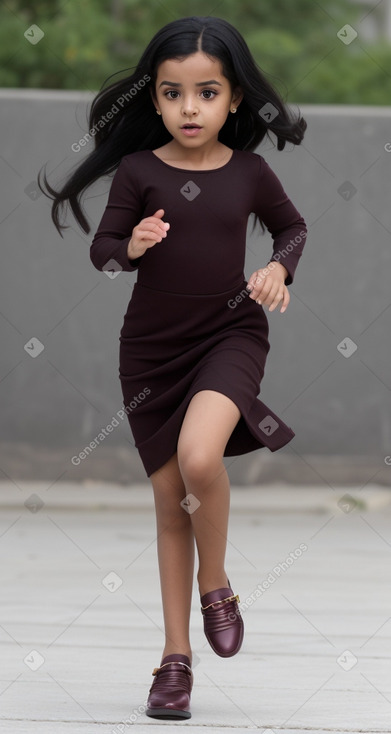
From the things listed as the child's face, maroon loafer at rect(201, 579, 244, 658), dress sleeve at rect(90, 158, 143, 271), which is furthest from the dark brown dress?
maroon loafer at rect(201, 579, 244, 658)

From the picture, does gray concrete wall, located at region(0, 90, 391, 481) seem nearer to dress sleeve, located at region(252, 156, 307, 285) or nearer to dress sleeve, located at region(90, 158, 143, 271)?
dress sleeve, located at region(252, 156, 307, 285)

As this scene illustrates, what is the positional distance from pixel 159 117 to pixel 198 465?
1.05 metres

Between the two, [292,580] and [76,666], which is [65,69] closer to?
[292,580]

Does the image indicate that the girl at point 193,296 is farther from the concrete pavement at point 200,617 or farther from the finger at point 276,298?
the concrete pavement at point 200,617

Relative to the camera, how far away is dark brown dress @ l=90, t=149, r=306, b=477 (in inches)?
150

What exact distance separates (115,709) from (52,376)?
578 centimetres

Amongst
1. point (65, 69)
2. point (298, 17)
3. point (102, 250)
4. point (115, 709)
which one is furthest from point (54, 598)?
point (298, 17)

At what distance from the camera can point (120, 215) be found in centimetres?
383

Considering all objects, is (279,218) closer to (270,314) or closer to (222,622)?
(222,622)

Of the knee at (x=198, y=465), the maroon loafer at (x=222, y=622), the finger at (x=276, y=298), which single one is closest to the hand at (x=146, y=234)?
the finger at (x=276, y=298)

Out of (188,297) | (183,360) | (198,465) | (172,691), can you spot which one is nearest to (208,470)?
(198,465)

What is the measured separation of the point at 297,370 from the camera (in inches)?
377

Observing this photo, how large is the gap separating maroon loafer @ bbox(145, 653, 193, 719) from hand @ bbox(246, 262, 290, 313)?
0.99 m

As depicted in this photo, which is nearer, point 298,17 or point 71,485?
point 71,485
